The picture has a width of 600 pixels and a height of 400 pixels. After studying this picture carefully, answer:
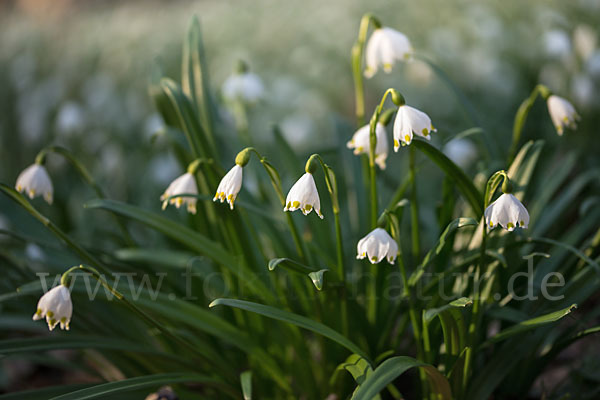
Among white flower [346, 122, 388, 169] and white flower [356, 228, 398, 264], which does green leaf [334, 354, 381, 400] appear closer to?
white flower [356, 228, 398, 264]

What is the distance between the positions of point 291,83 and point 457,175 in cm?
349

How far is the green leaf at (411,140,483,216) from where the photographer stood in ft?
4.46

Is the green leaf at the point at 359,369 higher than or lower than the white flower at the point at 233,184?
lower

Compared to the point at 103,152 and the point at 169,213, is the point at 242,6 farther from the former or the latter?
the point at 169,213

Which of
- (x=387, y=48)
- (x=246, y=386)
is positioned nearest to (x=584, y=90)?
(x=387, y=48)

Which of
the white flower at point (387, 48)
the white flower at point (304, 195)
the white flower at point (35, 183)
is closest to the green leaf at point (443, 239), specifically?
the white flower at point (304, 195)

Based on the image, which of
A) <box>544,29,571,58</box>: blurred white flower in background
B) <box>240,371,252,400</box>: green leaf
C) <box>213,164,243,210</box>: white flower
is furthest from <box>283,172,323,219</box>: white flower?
<box>544,29,571,58</box>: blurred white flower in background

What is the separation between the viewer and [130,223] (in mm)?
2785

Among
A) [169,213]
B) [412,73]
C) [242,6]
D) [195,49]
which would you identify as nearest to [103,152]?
[169,213]

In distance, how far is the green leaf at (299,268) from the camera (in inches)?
48.0

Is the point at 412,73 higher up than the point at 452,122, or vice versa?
the point at 412,73

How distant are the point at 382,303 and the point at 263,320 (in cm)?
36

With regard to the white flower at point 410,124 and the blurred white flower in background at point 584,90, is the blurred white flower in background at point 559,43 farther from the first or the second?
the white flower at point 410,124

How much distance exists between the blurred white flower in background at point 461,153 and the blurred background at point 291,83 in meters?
0.04
